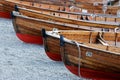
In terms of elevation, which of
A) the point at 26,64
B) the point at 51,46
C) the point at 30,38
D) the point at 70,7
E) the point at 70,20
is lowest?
the point at 26,64

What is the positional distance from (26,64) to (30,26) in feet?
8.32

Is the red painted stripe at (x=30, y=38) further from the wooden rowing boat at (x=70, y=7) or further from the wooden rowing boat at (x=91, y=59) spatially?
the wooden rowing boat at (x=70, y=7)

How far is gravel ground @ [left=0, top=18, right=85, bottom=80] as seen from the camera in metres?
9.75

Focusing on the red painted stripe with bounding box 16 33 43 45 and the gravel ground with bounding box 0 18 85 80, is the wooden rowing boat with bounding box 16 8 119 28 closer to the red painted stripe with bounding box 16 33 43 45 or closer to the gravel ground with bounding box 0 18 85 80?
the red painted stripe with bounding box 16 33 43 45

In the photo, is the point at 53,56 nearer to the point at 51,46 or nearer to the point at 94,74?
the point at 51,46

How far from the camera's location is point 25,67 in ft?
34.5

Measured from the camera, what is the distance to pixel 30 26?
511 inches

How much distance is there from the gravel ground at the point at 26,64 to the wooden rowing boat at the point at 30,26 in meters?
0.28

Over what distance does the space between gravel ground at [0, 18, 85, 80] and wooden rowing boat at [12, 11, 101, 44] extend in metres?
0.28

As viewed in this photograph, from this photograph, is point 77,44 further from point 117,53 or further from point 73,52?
point 117,53

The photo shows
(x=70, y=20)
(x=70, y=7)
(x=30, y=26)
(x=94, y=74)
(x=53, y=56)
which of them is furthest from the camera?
(x=70, y=7)

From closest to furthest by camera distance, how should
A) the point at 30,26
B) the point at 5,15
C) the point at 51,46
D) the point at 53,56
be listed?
the point at 51,46, the point at 53,56, the point at 30,26, the point at 5,15

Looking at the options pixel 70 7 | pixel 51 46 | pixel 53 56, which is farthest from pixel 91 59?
pixel 70 7

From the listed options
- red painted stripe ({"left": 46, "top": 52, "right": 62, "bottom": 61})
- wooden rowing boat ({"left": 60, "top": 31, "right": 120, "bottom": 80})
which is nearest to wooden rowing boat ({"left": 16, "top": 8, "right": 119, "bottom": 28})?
red painted stripe ({"left": 46, "top": 52, "right": 62, "bottom": 61})
